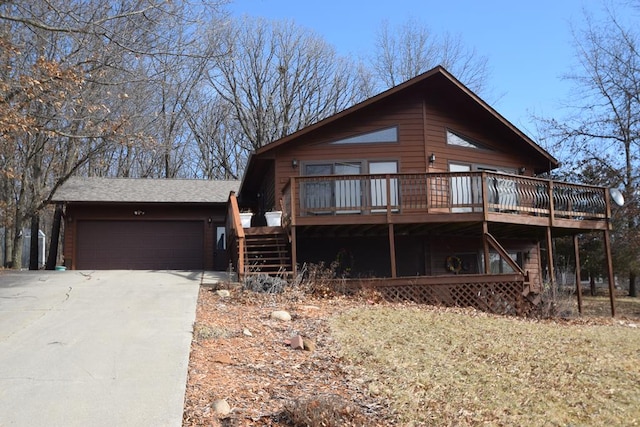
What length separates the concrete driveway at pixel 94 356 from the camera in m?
4.96

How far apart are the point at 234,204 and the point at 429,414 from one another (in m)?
10.1

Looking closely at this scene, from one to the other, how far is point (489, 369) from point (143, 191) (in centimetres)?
1644

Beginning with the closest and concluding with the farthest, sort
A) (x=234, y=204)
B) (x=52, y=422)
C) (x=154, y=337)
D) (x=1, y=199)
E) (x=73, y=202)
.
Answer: (x=52, y=422), (x=154, y=337), (x=234, y=204), (x=73, y=202), (x=1, y=199)

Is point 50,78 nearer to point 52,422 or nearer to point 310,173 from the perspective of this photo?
point 310,173

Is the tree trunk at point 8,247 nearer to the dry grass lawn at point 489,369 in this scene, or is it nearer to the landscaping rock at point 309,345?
the dry grass lawn at point 489,369

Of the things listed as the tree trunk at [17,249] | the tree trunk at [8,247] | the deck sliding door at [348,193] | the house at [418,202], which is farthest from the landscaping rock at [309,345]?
the tree trunk at [8,247]

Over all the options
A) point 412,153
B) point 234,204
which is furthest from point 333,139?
point 234,204

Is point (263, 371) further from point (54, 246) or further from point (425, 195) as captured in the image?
point (54, 246)

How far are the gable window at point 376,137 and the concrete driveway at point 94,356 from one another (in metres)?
5.92

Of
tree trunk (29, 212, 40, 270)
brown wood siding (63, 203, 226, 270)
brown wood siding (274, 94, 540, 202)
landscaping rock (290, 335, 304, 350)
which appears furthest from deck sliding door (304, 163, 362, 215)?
tree trunk (29, 212, 40, 270)

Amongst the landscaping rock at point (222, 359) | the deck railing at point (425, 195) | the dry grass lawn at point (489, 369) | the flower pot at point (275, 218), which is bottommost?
the dry grass lawn at point (489, 369)

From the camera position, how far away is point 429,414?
5.40 meters

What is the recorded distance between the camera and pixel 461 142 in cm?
1583

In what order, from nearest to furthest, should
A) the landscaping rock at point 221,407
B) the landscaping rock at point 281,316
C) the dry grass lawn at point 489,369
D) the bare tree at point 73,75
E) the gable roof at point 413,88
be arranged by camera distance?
1. the landscaping rock at point 221,407
2. the dry grass lawn at point 489,369
3. the landscaping rock at point 281,316
4. the bare tree at point 73,75
5. the gable roof at point 413,88
